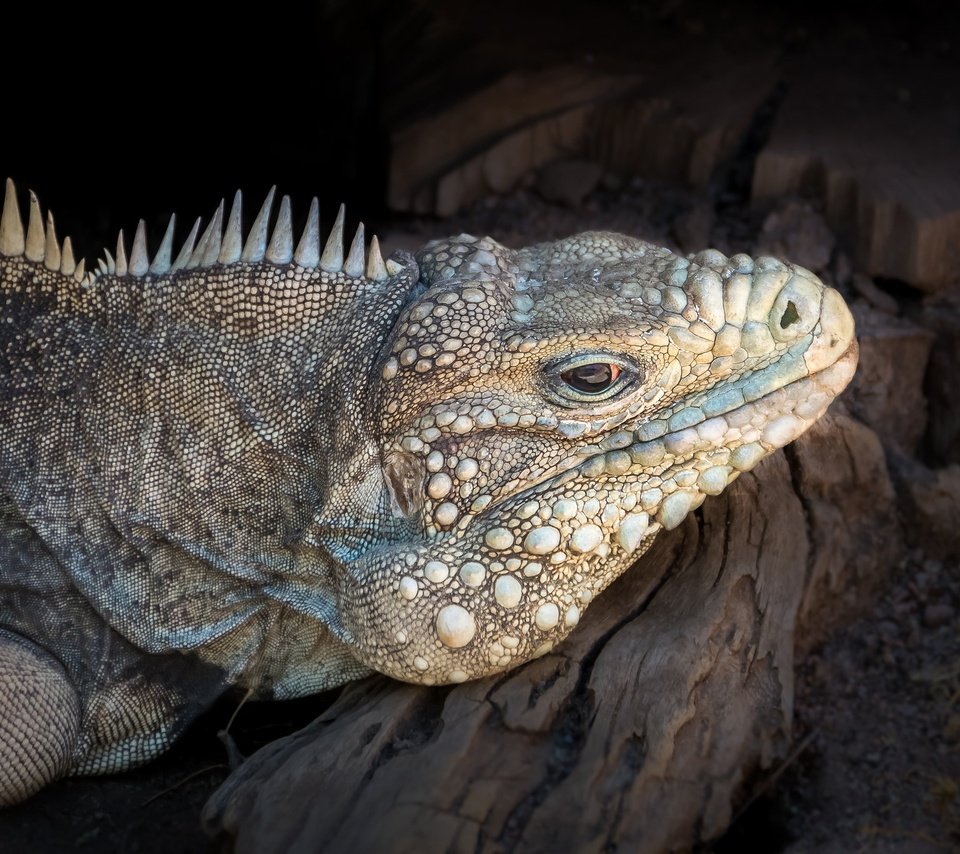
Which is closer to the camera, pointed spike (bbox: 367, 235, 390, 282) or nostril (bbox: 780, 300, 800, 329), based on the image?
nostril (bbox: 780, 300, 800, 329)

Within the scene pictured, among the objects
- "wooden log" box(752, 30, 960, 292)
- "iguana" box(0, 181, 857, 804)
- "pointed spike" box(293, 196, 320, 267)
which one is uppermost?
"wooden log" box(752, 30, 960, 292)

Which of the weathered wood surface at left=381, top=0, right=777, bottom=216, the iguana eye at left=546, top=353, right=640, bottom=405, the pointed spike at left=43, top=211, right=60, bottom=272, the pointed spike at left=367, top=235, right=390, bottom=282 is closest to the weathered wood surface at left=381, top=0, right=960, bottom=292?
the weathered wood surface at left=381, top=0, right=777, bottom=216

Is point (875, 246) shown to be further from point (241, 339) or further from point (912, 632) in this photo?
point (241, 339)

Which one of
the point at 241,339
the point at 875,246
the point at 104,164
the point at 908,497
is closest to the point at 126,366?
the point at 241,339

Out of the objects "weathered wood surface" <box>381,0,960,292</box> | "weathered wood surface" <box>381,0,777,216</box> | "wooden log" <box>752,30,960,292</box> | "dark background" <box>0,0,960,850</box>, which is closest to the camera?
"wooden log" <box>752,30,960,292</box>

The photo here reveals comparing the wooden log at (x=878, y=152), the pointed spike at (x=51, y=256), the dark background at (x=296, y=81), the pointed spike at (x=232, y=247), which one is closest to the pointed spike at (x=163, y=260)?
the pointed spike at (x=232, y=247)

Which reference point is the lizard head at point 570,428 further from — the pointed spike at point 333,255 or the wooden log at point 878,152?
the wooden log at point 878,152

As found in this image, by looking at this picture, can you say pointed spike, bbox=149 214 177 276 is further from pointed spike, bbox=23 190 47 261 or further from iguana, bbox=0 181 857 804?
pointed spike, bbox=23 190 47 261
